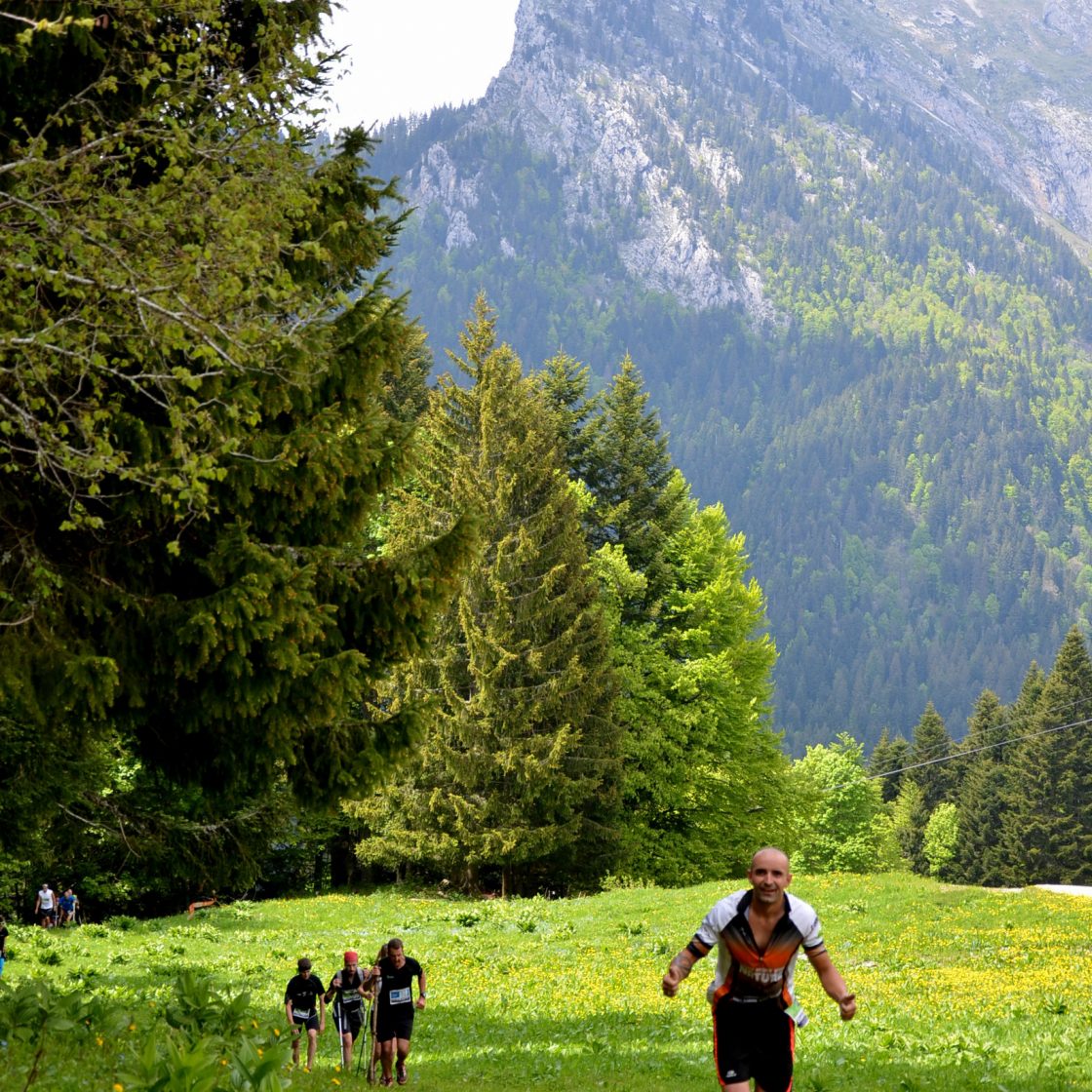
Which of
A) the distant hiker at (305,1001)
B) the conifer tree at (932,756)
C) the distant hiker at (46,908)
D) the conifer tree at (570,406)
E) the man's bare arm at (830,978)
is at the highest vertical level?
the conifer tree at (570,406)

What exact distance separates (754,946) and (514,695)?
30152 mm

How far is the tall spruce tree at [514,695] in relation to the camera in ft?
123

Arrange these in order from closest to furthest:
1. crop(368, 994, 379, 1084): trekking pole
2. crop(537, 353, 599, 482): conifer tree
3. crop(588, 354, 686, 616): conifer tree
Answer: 1. crop(368, 994, 379, 1084): trekking pole
2. crop(588, 354, 686, 616): conifer tree
3. crop(537, 353, 599, 482): conifer tree

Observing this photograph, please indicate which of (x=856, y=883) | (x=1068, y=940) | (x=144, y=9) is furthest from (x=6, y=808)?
(x=856, y=883)

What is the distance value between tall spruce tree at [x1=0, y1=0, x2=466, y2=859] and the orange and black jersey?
4467mm

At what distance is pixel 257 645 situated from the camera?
12539mm

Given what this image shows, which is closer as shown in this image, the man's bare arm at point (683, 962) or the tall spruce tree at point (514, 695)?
the man's bare arm at point (683, 962)

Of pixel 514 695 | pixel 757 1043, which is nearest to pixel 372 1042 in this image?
pixel 757 1043

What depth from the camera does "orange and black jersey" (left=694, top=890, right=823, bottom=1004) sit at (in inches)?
310

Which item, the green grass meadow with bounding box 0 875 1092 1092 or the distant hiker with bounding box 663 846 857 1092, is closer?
the distant hiker with bounding box 663 846 857 1092

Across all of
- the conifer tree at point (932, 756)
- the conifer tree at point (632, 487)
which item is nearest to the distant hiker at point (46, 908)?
the conifer tree at point (632, 487)

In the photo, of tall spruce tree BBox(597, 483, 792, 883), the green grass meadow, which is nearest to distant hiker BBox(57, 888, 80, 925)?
the green grass meadow

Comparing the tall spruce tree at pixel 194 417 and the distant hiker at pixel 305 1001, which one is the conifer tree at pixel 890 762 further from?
the tall spruce tree at pixel 194 417

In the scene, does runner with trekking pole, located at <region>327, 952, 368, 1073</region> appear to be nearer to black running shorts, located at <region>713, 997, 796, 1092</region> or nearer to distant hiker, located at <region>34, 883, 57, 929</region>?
black running shorts, located at <region>713, 997, 796, 1092</region>
